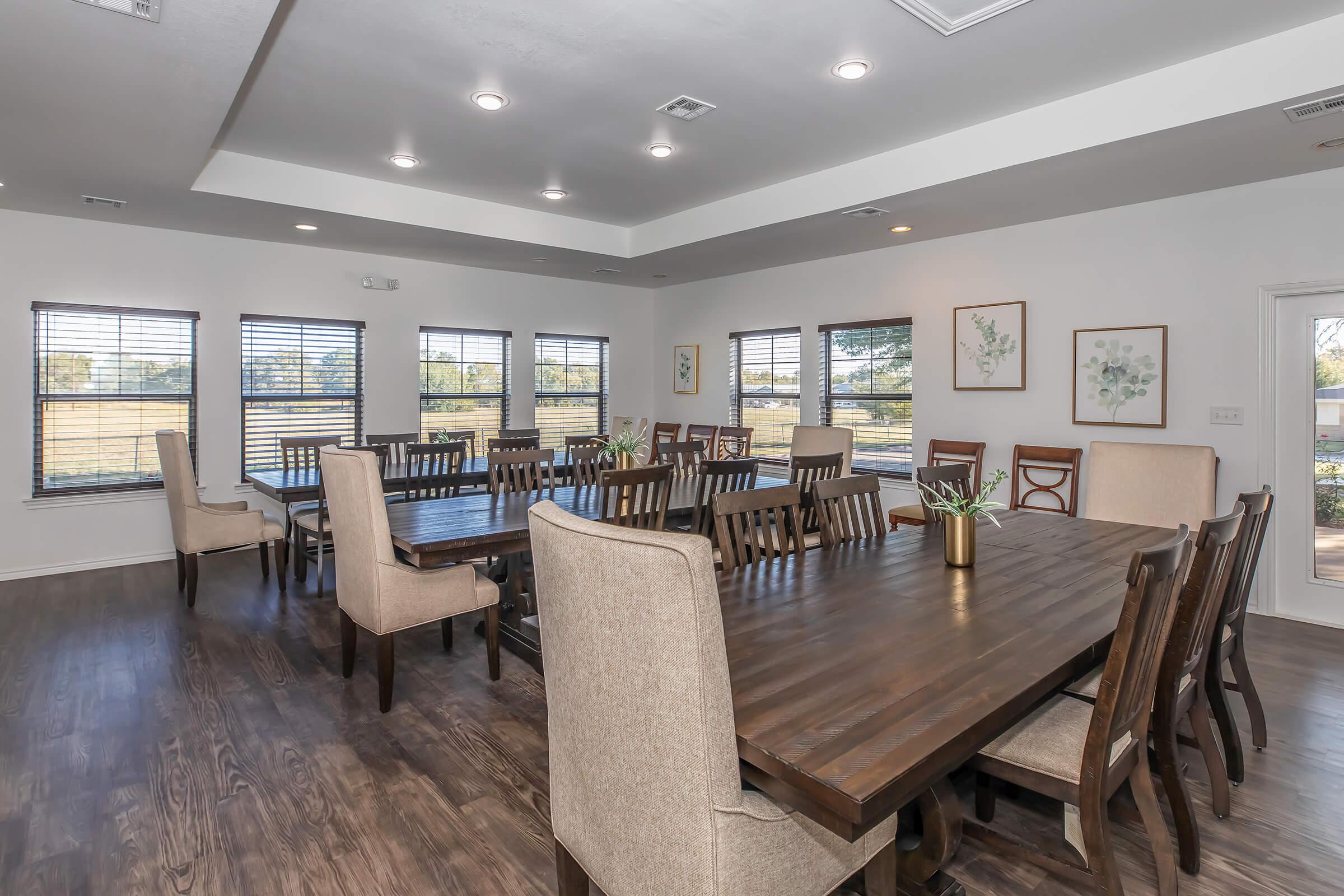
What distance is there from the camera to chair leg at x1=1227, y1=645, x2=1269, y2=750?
8.35 ft

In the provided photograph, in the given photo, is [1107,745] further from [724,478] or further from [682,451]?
[682,451]

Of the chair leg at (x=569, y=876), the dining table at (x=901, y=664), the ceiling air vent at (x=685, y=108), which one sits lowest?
the chair leg at (x=569, y=876)

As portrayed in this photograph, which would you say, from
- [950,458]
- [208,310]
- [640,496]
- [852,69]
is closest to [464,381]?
[208,310]

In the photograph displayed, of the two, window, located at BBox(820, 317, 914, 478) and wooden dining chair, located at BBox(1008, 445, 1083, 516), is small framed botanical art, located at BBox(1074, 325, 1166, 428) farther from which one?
window, located at BBox(820, 317, 914, 478)

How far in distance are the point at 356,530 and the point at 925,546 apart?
2.30 metres

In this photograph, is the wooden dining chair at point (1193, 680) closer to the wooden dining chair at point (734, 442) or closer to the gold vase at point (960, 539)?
the gold vase at point (960, 539)

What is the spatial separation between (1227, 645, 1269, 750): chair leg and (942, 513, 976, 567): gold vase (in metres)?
1.10

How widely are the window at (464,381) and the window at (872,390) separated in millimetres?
3204

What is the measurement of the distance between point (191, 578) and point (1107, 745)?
15.7ft

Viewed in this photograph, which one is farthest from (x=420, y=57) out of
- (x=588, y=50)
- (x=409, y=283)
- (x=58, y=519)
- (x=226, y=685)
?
(x=58, y=519)

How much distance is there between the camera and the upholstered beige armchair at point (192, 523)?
4.30 m

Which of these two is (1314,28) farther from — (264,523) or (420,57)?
(264,523)

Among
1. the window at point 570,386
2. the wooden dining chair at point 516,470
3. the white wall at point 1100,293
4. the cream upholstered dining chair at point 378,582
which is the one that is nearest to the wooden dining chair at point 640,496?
the cream upholstered dining chair at point 378,582

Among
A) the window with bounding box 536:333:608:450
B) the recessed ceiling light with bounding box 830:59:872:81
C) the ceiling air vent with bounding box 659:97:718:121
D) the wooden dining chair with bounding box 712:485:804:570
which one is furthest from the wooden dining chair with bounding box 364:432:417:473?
the recessed ceiling light with bounding box 830:59:872:81
